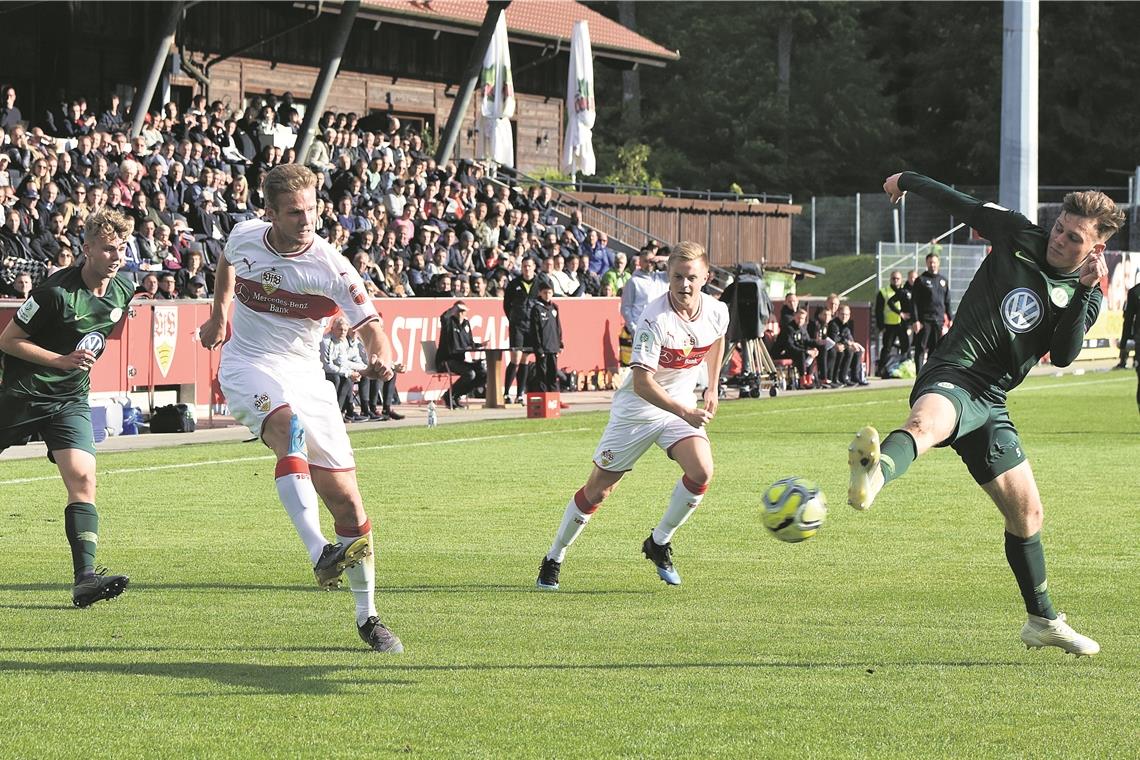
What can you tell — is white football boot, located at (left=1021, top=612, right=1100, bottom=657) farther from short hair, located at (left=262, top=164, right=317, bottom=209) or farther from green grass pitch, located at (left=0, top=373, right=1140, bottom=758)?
short hair, located at (left=262, top=164, right=317, bottom=209)

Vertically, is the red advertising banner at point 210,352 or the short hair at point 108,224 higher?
the short hair at point 108,224

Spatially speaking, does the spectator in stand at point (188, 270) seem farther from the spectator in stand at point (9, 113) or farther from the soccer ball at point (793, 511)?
the soccer ball at point (793, 511)

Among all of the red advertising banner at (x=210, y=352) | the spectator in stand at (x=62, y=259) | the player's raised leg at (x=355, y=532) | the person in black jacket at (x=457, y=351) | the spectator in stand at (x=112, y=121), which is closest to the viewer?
the player's raised leg at (x=355, y=532)

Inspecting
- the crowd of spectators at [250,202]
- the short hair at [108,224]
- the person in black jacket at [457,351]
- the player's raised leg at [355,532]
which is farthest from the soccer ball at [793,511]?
the person in black jacket at [457,351]

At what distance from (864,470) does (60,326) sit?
465 centimetres

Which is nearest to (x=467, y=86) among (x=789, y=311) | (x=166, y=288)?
(x=789, y=311)

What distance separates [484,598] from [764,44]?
2530 inches

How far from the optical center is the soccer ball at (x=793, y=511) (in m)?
6.55

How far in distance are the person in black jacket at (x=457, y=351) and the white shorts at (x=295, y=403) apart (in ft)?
54.8

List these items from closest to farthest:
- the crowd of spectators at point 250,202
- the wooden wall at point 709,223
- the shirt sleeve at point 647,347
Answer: the shirt sleeve at point 647,347 → the crowd of spectators at point 250,202 → the wooden wall at point 709,223

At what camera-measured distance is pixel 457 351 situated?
80.6 ft

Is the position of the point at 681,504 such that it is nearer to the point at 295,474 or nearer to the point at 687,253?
the point at 687,253

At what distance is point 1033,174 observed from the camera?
30734 millimetres

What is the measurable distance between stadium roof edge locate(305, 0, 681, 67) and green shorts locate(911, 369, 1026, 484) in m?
29.2
